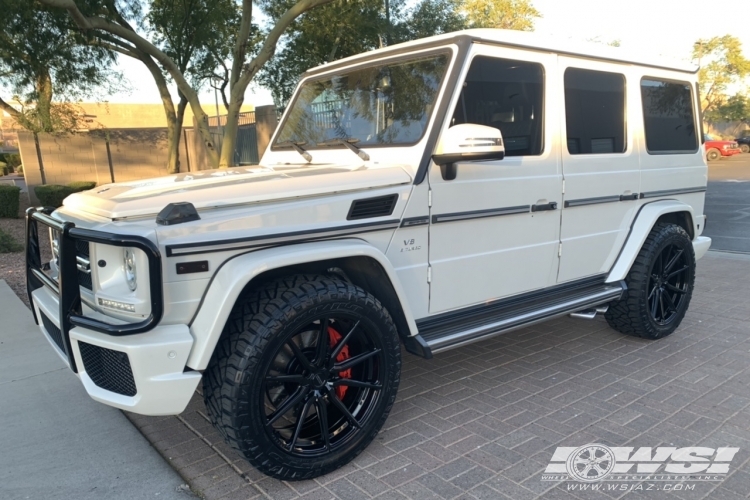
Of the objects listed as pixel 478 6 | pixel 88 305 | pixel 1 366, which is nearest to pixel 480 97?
pixel 88 305

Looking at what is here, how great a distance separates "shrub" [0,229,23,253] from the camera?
8742 millimetres

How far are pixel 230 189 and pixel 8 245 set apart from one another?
26.6 ft

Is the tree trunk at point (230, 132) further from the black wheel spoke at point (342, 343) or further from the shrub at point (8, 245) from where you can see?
the black wheel spoke at point (342, 343)

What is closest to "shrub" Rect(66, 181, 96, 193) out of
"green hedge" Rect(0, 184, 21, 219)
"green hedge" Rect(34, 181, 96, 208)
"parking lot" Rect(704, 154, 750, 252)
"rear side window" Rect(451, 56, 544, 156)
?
"green hedge" Rect(34, 181, 96, 208)

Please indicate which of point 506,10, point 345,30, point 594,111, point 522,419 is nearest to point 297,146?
point 594,111

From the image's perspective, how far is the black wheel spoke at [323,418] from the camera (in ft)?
8.84

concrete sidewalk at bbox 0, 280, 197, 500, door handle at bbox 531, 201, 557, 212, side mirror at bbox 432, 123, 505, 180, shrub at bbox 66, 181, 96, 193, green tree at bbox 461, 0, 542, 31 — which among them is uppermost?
green tree at bbox 461, 0, 542, 31

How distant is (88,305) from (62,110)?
13914mm

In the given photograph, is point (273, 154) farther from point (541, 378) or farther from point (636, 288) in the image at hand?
point (636, 288)

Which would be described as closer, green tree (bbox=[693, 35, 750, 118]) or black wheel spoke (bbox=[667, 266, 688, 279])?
black wheel spoke (bbox=[667, 266, 688, 279])

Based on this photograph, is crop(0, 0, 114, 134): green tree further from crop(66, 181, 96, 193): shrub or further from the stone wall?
crop(66, 181, 96, 193): shrub

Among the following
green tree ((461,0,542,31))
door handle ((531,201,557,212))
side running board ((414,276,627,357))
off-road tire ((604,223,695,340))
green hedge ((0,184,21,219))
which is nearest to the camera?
side running board ((414,276,627,357))

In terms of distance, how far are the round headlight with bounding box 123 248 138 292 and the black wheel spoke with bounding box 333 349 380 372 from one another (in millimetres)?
1000

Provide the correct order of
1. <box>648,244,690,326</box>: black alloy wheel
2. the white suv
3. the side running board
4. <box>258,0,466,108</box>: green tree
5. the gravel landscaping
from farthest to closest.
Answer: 1. <box>258,0,466,108</box>: green tree
2. the gravel landscaping
3. <box>648,244,690,326</box>: black alloy wheel
4. the side running board
5. the white suv
